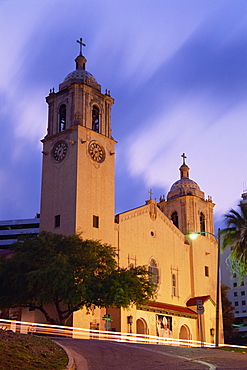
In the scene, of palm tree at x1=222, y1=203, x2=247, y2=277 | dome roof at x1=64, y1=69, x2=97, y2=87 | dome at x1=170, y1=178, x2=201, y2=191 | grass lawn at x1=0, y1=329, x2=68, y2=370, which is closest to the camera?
grass lawn at x1=0, y1=329, x2=68, y2=370

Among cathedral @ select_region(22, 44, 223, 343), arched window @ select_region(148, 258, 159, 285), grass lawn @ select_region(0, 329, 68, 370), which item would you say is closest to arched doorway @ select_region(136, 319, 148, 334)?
cathedral @ select_region(22, 44, 223, 343)

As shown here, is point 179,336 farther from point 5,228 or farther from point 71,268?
point 5,228

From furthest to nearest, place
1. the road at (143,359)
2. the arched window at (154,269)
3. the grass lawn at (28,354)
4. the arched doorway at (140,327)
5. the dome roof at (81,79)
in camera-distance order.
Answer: the arched window at (154,269), the dome roof at (81,79), the arched doorway at (140,327), the road at (143,359), the grass lawn at (28,354)

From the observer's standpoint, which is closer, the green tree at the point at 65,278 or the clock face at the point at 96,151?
the green tree at the point at 65,278

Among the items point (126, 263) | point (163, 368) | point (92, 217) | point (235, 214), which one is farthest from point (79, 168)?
point (163, 368)

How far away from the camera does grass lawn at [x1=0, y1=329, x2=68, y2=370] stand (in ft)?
46.2

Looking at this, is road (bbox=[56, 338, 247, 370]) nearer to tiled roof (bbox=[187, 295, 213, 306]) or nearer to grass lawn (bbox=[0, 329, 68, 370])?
grass lawn (bbox=[0, 329, 68, 370])

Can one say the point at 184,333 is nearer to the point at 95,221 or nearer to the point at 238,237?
the point at 95,221

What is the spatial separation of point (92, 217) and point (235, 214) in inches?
595

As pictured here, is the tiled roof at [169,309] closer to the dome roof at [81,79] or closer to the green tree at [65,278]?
the green tree at [65,278]

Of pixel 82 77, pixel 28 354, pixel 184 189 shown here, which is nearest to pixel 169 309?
pixel 184 189

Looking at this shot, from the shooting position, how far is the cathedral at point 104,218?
4300 centimetres

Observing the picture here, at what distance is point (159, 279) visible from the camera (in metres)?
49.4

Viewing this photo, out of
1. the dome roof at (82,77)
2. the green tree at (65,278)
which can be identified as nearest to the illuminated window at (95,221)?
the green tree at (65,278)
